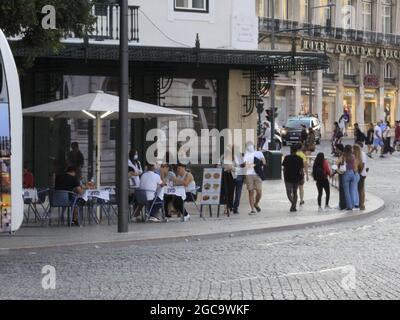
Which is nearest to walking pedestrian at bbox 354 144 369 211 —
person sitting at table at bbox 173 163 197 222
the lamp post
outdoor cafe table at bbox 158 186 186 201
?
person sitting at table at bbox 173 163 197 222

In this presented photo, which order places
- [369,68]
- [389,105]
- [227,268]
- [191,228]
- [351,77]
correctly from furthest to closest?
[389,105] → [369,68] → [351,77] → [191,228] → [227,268]

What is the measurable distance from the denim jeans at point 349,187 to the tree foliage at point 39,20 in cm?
775

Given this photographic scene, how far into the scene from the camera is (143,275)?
1136cm

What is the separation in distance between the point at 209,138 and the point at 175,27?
11.2 feet

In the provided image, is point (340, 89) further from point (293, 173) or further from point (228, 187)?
point (228, 187)

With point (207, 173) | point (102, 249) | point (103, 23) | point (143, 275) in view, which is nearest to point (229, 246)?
point (102, 249)

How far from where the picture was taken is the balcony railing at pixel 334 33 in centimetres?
6434

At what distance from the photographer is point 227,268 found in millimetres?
12016

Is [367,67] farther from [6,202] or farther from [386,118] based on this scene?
[6,202]

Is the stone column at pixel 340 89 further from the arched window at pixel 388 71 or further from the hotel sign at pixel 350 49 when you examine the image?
the arched window at pixel 388 71

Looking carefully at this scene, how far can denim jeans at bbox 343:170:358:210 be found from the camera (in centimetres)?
2088

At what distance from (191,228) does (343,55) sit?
181 ft

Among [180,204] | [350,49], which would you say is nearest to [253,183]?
[180,204]

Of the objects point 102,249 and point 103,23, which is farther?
point 103,23
